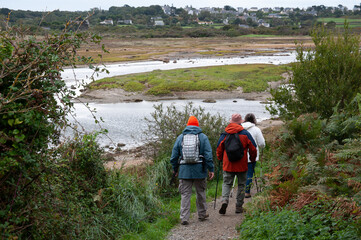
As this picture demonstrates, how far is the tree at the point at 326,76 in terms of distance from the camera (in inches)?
492

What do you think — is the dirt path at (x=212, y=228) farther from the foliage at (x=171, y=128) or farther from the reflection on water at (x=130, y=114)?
the reflection on water at (x=130, y=114)

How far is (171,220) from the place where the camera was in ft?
28.1

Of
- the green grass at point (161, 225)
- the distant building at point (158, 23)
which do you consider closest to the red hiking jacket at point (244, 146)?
the green grass at point (161, 225)

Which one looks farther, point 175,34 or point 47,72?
point 175,34

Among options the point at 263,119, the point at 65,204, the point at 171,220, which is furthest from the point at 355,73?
the point at 263,119

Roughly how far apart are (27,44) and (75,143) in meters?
3.70

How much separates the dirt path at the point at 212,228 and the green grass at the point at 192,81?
35.0 meters

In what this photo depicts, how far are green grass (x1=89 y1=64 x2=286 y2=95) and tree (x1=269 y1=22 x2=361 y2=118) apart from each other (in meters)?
30.1

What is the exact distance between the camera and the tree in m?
12.5

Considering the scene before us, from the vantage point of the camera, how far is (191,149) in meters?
7.83

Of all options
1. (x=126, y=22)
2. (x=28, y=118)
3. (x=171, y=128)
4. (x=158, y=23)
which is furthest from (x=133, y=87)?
(x=158, y=23)

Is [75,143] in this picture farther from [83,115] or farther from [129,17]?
[129,17]

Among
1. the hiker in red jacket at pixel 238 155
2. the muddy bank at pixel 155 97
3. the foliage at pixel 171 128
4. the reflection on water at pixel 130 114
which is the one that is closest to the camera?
the hiker in red jacket at pixel 238 155

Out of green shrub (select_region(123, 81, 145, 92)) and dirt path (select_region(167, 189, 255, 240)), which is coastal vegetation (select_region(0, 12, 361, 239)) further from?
green shrub (select_region(123, 81, 145, 92))
